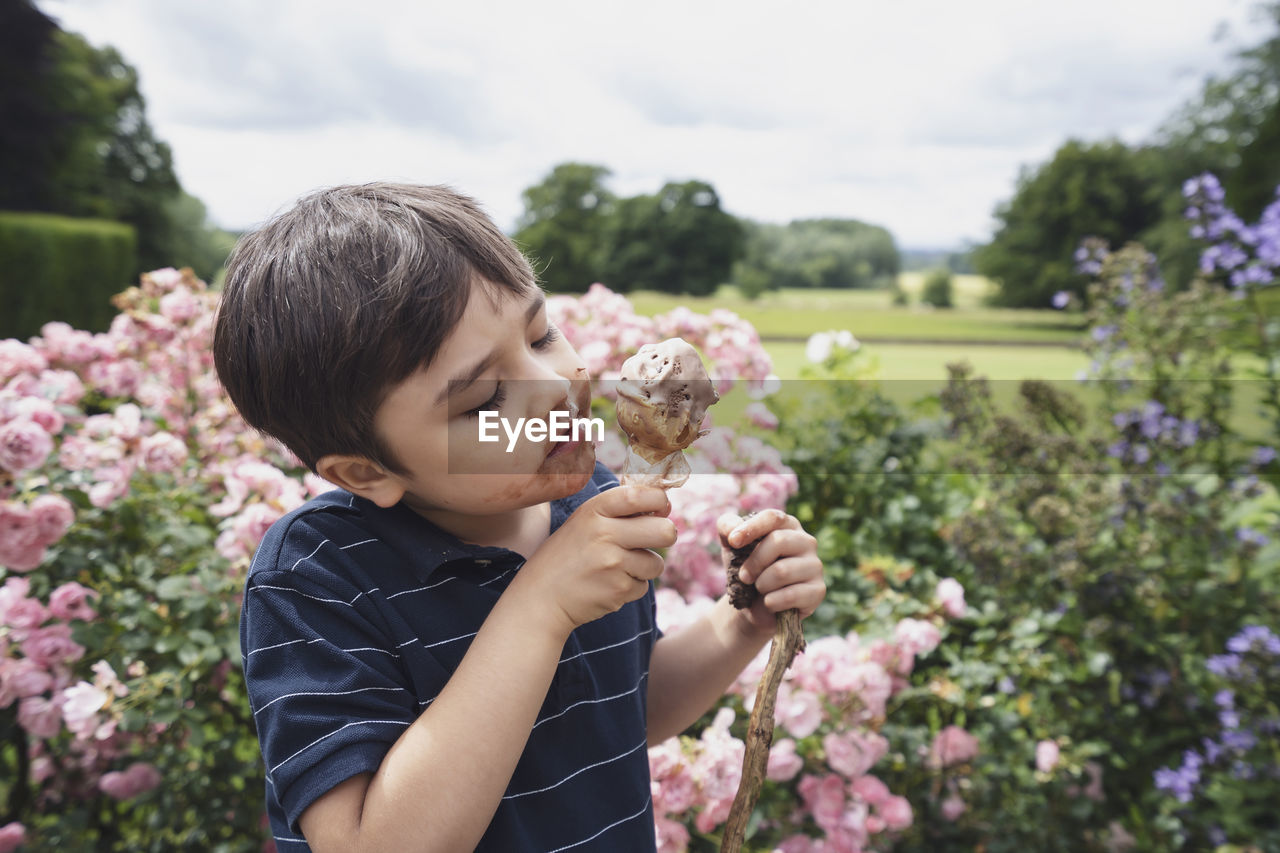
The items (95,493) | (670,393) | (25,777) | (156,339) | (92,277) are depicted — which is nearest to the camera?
(670,393)

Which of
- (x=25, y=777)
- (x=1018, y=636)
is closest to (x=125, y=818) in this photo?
(x=25, y=777)

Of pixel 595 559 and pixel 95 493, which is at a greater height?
pixel 595 559

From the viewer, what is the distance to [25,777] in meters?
1.92

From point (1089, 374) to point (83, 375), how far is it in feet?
11.1

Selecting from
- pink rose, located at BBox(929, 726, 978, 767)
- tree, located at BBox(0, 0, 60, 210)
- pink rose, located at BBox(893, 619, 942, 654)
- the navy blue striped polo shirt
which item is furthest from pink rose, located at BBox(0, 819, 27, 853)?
tree, located at BBox(0, 0, 60, 210)

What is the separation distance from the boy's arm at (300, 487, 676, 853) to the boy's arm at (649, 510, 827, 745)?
0.20 metres

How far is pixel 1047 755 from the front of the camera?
6.93 feet

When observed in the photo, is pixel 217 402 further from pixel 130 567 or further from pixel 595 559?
pixel 595 559

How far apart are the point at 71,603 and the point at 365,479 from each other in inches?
44.0

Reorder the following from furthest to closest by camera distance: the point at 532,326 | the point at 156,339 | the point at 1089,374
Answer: the point at 1089,374
the point at 156,339
the point at 532,326

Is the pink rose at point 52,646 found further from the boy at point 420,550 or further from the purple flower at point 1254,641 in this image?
the purple flower at point 1254,641

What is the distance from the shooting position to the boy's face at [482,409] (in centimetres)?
79

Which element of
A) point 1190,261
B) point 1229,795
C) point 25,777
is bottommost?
point 1229,795

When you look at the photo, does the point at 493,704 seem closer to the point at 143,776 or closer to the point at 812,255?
the point at 143,776
